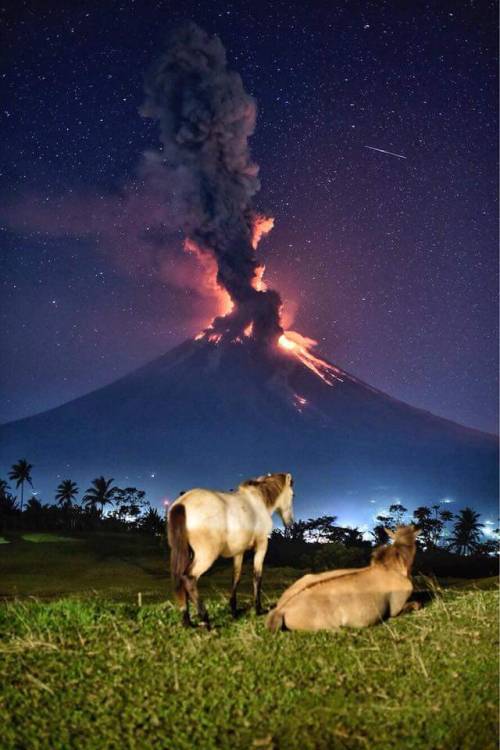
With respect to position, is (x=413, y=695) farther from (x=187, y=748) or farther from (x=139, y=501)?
(x=139, y=501)

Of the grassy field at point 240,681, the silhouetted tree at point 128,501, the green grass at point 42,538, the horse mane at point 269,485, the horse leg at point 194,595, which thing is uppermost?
the silhouetted tree at point 128,501

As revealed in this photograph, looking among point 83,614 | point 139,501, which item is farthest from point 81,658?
point 139,501

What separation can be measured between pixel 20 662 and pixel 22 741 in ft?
5.26

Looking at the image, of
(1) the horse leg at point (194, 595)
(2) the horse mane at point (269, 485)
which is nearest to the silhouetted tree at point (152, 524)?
(2) the horse mane at point (269, 485)

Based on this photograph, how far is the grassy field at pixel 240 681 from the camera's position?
425 cm

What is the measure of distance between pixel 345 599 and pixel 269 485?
6.74ft

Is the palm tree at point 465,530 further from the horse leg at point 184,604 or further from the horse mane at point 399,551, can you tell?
the horse leg at point 184,604

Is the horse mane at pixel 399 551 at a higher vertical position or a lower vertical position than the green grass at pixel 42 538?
higher

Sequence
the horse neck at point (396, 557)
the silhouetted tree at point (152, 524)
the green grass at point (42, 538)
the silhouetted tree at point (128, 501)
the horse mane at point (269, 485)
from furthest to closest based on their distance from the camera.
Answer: the silhouetted tree at point (128, 501) < the silhouetted tree at point (152, 524) < the green grass at point (42, 538) < the horse mane at point (269, 485) < the horse neck at point (396, 557)

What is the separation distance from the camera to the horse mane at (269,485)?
27.2ft

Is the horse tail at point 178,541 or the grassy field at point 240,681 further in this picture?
the horse tail at point 178,541

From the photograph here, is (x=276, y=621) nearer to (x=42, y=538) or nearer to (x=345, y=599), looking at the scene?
(x=345, y=599)

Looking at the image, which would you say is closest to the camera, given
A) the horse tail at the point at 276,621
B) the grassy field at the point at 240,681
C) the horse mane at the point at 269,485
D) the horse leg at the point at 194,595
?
the grassy field at the point at 240,681

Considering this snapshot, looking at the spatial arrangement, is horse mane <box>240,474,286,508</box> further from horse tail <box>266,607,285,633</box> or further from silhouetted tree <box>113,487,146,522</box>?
silhouetted tree <box>113,487,146,522</box>
